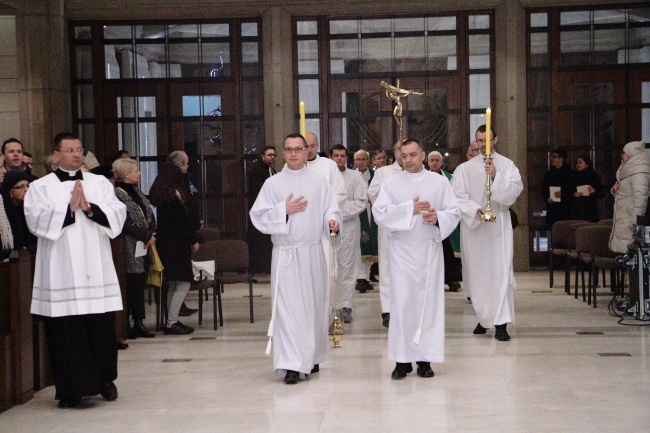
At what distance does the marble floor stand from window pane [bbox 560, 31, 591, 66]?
6.52m

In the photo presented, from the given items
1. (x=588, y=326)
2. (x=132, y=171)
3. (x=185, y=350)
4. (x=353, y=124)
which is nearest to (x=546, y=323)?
(x=588, y=326)

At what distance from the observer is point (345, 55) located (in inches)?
636

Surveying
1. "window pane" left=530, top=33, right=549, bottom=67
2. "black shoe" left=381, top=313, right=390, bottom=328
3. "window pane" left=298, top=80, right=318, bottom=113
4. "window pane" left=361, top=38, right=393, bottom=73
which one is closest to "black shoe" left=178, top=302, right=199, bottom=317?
"black shoe" left=381, top=313, right=390, bottom=328

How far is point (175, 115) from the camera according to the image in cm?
1620

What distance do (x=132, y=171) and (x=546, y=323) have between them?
14.2ft

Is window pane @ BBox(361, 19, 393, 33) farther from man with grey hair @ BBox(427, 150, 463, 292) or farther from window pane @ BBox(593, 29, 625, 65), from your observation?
Answer: man with grey hair @ BBox(427, 150, 463, 292)

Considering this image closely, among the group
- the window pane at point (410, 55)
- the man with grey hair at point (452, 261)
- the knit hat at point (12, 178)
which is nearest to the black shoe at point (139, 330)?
the knit hat at point (12, 178)

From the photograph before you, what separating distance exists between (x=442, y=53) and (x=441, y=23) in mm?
452

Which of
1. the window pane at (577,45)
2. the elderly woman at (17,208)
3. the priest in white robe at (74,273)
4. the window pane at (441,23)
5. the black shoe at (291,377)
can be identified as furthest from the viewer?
the window pane at (441,23)

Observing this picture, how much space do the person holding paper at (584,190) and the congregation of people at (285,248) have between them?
4.92m

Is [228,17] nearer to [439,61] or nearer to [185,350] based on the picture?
[439,61]

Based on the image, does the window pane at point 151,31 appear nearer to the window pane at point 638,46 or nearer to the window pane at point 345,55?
the window pane at point 345,55

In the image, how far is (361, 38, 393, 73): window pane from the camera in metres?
16.1

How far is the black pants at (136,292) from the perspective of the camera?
32.9 feet
